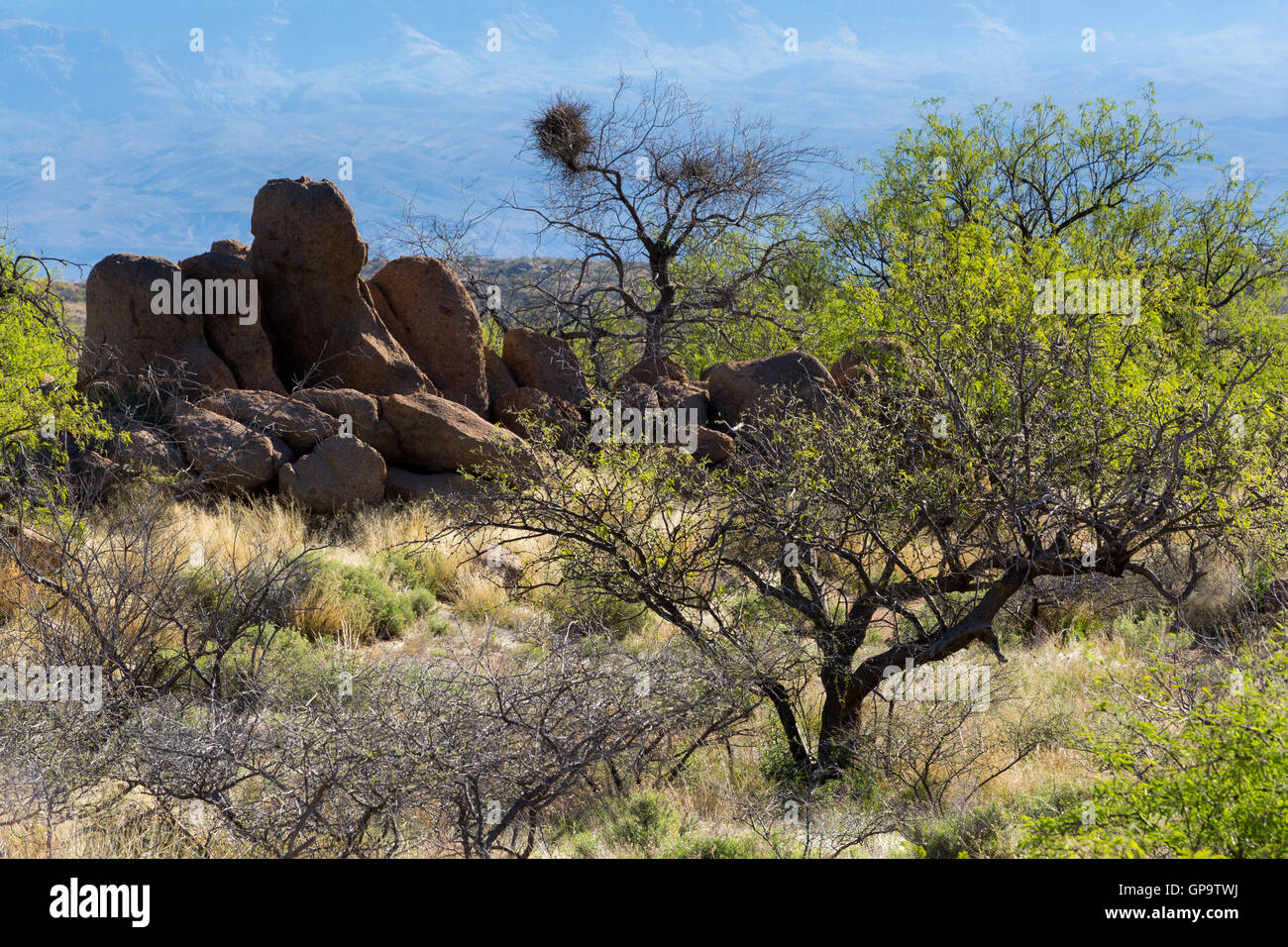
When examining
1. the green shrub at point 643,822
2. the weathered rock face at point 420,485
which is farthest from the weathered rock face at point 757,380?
the green shrub at point 643,822

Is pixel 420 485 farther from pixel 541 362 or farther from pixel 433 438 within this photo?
pixel 541 362

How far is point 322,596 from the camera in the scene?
10273 mm

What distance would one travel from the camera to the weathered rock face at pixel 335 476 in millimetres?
12992

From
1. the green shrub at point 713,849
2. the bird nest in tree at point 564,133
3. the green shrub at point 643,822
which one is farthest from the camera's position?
→ the bird nest in tree at point 564,133

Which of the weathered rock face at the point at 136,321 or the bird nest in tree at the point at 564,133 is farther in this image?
the bird nest in tree at the point at 564,133

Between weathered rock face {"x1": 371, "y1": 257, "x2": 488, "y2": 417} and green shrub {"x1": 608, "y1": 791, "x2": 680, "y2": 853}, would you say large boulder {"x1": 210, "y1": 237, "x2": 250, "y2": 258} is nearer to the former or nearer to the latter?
weathered rock face {"x1": 371, "y1": 257, "x2": 488, "y2": 417}

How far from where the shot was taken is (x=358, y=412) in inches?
557

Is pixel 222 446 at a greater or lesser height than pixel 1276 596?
greater

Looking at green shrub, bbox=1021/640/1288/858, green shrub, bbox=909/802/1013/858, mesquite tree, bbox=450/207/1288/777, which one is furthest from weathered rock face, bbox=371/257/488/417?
green shrub, bbox=1021/640/1288/858

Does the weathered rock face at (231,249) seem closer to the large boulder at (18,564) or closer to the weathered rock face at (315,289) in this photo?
the weathered rock face at (315,289)

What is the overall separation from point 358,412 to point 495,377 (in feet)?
11.1

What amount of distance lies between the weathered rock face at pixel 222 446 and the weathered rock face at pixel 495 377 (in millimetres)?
4400

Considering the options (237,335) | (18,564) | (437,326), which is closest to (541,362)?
(437,326)

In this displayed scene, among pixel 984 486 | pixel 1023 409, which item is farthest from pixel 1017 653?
pixel 1023 409
